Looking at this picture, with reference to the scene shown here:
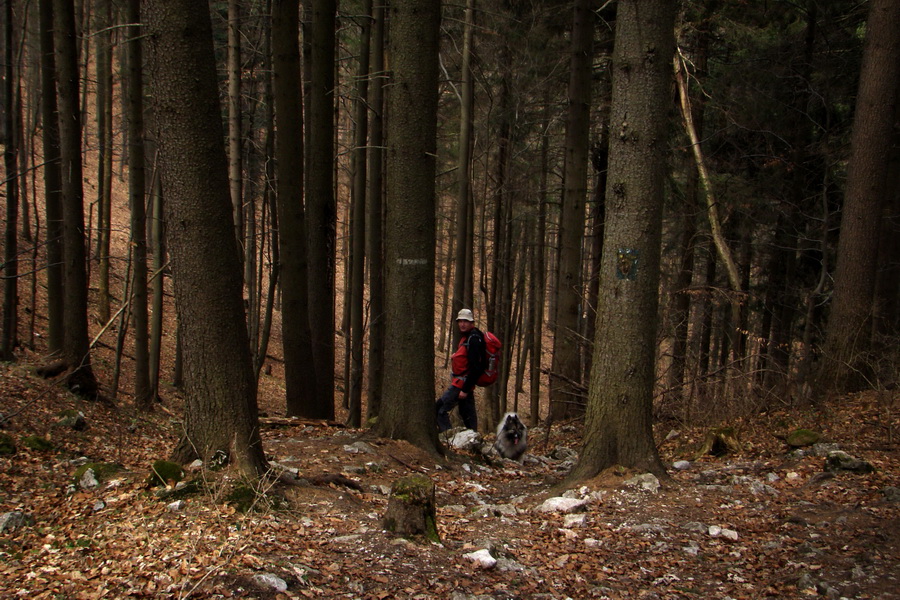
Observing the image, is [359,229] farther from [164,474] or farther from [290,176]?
[164,474]

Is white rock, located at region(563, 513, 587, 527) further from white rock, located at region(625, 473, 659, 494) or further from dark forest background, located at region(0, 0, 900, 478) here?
dark forest background, located at region(0, 0, 900, 478)

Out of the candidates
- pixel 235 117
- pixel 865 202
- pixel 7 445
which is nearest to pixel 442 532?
pixel 7 445

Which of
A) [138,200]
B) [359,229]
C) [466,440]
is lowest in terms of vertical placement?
[466,440]

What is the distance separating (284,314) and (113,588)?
587 cm

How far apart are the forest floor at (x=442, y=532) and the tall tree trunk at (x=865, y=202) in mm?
2701

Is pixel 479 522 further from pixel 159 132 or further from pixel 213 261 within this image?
pixel 159 132

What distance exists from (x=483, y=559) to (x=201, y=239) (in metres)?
3.03

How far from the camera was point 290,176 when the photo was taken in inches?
356

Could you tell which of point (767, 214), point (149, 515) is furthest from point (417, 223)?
point (767, 214)

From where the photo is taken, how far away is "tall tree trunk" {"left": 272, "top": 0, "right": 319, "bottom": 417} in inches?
352

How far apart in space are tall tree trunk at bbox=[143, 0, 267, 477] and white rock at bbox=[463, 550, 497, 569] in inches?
70.5

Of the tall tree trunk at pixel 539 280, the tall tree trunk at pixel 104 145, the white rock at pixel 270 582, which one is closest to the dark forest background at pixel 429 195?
the tall tree trunk at pixel 104 145

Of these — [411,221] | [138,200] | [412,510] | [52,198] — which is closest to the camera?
[412,510]

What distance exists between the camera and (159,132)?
4.73 metres
